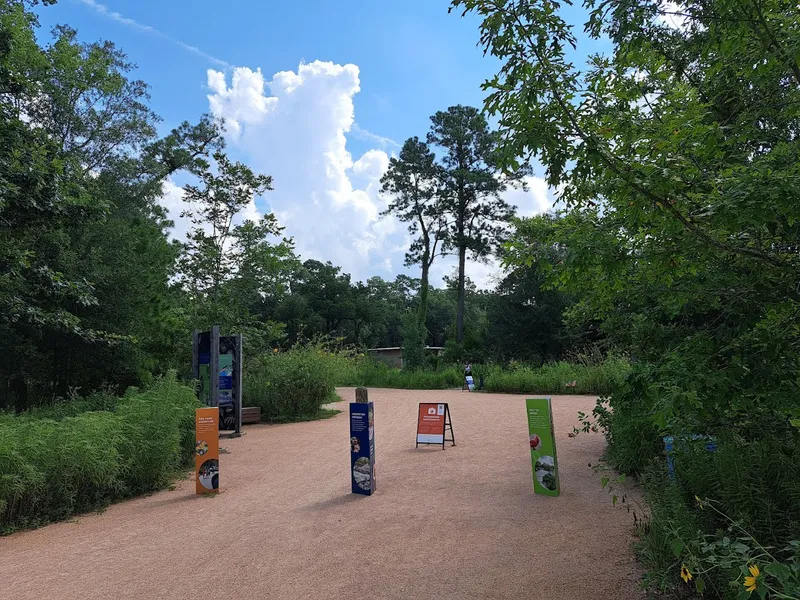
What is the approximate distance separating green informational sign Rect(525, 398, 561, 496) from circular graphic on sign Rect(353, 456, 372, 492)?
204cm

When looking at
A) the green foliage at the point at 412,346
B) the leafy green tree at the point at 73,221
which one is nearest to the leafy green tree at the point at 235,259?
the leafy green tree at the point at 73,221

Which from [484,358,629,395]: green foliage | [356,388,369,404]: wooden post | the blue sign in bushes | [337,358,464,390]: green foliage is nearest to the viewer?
the blue sign in bushes

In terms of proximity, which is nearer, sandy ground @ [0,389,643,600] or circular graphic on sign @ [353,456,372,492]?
sandy ground @ [0,389,643,600]

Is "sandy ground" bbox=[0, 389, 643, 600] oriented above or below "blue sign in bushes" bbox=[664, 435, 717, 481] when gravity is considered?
below

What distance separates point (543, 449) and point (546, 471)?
252mm

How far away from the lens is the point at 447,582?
404cm

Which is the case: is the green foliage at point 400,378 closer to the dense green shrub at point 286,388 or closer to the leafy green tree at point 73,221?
the dense green shrub at point 286,388

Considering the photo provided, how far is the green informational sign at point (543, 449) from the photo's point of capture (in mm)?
6293

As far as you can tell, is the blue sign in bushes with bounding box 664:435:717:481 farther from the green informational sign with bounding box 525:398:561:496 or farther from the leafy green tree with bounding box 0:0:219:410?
the leafy green tree with bounding box 0:0:219:410

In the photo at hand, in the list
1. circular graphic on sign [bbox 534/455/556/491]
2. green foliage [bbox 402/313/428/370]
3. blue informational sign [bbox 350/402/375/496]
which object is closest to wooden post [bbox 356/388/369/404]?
blue informational sign [bbox 350/402/375/496]

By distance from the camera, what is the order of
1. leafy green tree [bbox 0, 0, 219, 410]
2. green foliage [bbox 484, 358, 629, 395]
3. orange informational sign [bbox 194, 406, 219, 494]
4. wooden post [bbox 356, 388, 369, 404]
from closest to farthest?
wooden post [bbox 356, 388, 369, 404], orange informational sign [bbox 194, 406, 219, 494], leafy green tree [bbox 0, 0, 219, 410], green foliage [bbox 484, 358, 629, 395]

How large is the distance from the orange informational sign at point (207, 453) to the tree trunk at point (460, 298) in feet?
97.3

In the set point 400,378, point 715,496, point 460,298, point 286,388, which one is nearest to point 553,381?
point 400,378

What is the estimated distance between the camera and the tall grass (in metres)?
18.3
